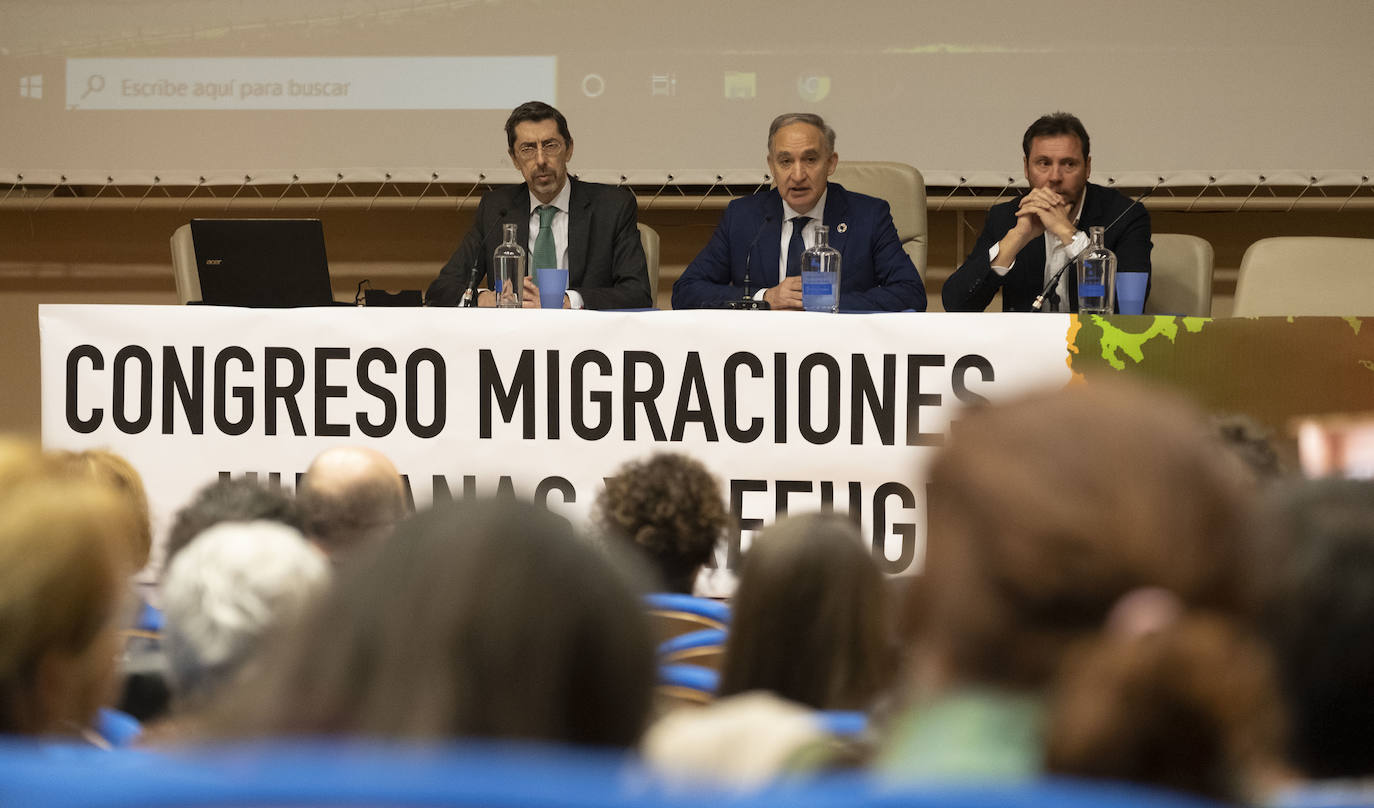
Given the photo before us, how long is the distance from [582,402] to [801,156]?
Result: 4.20 feet

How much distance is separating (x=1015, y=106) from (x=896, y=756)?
192 inches

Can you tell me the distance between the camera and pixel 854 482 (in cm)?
311

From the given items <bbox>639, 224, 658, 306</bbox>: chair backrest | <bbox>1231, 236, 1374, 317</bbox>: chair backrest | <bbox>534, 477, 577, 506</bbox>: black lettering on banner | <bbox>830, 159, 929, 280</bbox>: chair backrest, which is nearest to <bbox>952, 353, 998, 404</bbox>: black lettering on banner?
<bbox>534, 477, 577, 506</bbox>: black lettering on banner

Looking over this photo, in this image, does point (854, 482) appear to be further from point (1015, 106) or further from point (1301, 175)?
point (1301, 175)

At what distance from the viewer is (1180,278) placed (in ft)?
13.1

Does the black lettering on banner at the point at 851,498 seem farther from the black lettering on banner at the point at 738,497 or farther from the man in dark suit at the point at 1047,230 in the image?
the man in dark suit at the point at 1047,230

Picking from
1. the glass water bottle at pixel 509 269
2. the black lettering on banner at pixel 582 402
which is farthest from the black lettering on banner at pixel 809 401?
the glass water bottle at pixel 509 269

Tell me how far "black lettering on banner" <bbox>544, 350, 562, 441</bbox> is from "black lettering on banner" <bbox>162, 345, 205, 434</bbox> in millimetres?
818

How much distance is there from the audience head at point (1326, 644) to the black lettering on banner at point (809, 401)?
2.15 meters

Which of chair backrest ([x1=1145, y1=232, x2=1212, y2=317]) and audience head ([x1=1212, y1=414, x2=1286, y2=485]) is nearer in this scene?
audience head ([x1=1212, y1=414, x2=1286, y2=485])

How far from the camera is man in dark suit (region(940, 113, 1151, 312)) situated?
3.72 m

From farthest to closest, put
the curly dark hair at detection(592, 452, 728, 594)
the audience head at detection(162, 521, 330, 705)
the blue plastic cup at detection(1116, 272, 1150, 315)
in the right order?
the blue plastic cup at detection(1116, 272, 1150, 315) → the curly dark hair at detection(592, 452, 728, 594) → the audience head at detection(162, 521, 330, 705)

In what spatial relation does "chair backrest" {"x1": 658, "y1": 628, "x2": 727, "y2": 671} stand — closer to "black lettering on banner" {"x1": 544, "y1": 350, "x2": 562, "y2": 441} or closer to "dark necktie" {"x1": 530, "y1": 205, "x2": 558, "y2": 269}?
"black lettering on banner" {"x1": 544, "y1": 350, "x2": 562, "y2": 441}

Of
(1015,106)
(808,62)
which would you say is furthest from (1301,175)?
(808,62)
